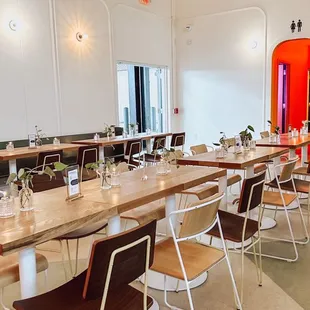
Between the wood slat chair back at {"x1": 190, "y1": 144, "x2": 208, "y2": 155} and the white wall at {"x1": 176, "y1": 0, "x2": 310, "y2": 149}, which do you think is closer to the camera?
the wood slat chair back at {"x1": 190, "y1": 144, "x2": 208, "y2": 155}

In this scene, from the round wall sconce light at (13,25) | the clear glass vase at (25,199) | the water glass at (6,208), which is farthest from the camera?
the round wall sconce light at (13,25)

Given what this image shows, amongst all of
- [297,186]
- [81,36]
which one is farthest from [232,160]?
[81,36]

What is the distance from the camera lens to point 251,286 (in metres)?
2.81

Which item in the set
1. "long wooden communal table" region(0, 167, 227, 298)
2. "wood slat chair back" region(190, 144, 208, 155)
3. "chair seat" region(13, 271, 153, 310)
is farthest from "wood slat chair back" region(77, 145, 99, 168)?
"chair seat" region(13, 271, 153, 310)

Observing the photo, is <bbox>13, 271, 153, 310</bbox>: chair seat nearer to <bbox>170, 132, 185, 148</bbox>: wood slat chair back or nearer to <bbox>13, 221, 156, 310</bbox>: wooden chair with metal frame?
<bbox>13, 221, 156, 310</bbox>: wooden chair with metal frame

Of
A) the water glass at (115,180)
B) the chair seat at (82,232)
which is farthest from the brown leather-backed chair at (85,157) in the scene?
the water glass at (115,180)

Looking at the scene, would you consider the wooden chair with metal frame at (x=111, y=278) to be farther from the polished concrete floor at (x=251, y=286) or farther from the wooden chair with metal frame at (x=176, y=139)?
the wooden chair with metal frame at (x=176, y=139)

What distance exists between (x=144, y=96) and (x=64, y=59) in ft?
10.7

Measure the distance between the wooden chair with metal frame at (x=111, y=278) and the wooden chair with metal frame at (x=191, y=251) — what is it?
290 millimetres

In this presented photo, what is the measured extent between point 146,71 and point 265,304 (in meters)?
7.69

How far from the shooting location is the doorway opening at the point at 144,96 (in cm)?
938

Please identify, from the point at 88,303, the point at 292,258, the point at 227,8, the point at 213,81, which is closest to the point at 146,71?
the point at 213,81

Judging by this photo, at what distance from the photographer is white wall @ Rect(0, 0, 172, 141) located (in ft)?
19.5

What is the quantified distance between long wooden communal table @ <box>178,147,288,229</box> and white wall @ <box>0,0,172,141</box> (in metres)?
3.45
